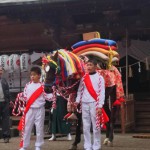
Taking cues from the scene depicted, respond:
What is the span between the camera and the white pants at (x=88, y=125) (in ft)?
24.6

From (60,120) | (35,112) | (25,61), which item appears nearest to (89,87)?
(35,112)

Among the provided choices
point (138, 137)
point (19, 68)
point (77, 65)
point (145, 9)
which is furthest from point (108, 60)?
point (19, 68)

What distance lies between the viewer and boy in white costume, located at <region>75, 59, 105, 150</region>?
7.50 metres

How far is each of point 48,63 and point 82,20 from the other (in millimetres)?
7486

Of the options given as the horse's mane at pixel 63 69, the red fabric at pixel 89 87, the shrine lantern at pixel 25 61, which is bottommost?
the red fabric at pixel 89 87

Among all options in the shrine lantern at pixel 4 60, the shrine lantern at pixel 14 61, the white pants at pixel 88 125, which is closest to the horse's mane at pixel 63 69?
the white pants at pixel 88 125

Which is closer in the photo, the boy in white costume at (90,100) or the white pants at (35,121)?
the boy in white costume at (90,100)

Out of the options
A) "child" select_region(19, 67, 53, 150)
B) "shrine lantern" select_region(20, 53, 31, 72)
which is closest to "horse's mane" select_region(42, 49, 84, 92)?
"child" select_region(19, 67, 53, 150)

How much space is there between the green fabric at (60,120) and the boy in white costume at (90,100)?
319cm

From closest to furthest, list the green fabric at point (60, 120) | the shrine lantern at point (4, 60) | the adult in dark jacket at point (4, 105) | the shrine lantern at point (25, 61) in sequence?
the adult in dark jacket at point (4, 105) < the green fabric at point (60, 120) < the shrine lantern at point (25, 61) < the shrine lantern at point (4, 60)

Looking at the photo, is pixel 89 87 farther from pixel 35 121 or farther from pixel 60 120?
pixel 60 120

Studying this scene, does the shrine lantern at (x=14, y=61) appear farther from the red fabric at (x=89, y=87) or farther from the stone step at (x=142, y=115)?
the red fabric at (x=89, y=87)

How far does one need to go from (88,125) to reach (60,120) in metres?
3.34

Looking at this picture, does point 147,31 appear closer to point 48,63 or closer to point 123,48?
point 123,48
